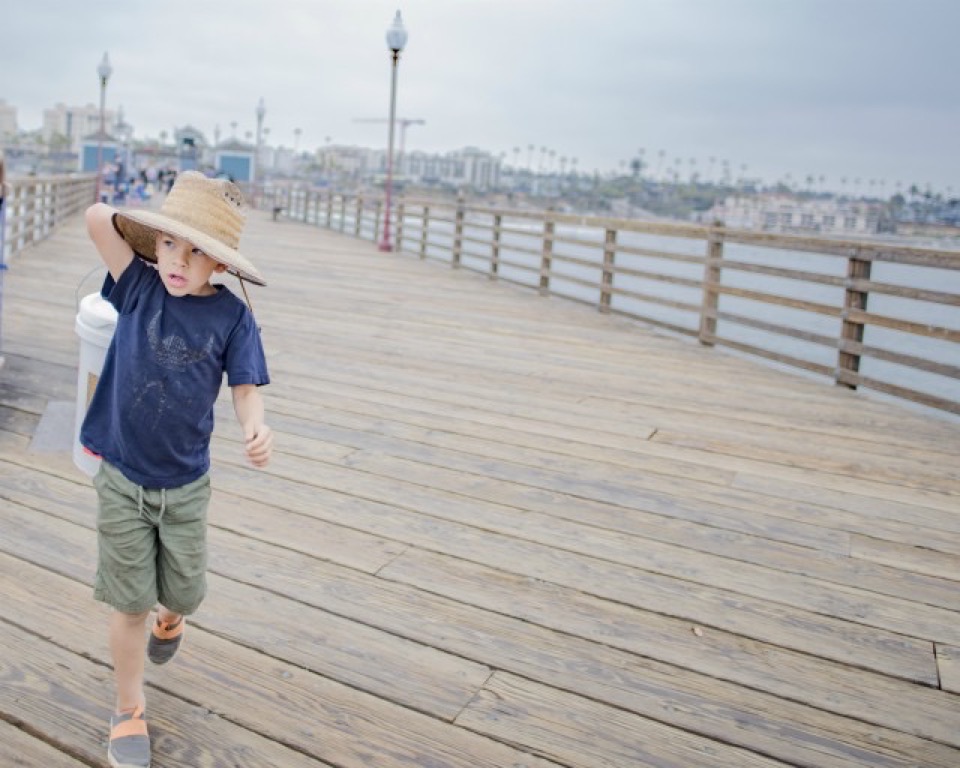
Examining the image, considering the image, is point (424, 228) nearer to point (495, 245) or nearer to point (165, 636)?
point (495, 245)

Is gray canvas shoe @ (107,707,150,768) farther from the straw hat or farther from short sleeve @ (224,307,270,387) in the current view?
the straw hat

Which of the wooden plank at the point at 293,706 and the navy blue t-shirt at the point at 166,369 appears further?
the wooden plank at the point at 293,706

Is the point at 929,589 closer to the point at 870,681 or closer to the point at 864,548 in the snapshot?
the point at 864,548

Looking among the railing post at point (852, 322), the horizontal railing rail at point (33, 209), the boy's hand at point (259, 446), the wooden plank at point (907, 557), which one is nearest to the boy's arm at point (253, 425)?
the boy's hand at point (259, 446)

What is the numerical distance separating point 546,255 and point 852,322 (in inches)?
193

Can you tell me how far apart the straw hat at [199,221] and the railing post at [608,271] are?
7.78m

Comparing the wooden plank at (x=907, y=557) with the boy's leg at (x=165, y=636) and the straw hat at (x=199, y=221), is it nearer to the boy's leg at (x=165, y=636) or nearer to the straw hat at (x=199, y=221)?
the boy's leg at (x=165, y=636)

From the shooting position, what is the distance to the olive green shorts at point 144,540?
1.87 metres

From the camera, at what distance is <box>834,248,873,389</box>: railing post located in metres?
6.45

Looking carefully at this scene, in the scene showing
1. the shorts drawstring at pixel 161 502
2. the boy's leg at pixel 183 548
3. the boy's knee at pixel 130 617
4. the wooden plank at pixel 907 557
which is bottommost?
the wooden plank at pixel 907 557

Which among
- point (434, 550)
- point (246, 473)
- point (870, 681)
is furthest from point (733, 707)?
point (246, 473)

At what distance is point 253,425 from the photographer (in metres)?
1.89

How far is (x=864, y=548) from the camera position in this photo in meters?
3.36

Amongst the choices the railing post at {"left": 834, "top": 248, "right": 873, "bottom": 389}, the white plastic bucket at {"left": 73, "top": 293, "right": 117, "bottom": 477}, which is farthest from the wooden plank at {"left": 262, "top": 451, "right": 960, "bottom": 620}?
the railing post at {"left": 834, "top": 248, "right": 873, "bottom": 389}
